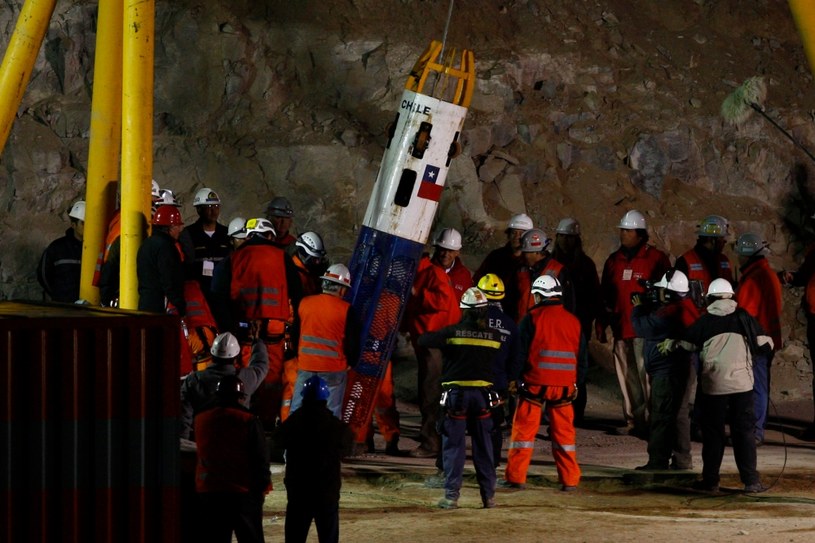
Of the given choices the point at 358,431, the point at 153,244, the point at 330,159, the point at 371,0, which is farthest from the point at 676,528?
the point at 371,0

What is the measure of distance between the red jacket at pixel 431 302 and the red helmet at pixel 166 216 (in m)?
2.62

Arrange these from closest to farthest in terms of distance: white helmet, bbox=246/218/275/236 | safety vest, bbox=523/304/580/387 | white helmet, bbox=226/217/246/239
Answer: safety vest, bbox=523/304/580/387 → white helmet, bbox=246/218/275/236 → white helmet, bbox=226/217/246/239

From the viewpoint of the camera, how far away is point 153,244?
41.5 ft

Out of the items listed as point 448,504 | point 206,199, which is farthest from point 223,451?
point 206,199

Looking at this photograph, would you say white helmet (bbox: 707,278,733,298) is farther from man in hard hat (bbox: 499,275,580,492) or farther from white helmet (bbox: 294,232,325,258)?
white helmet (bbox: 294,232,325,258)

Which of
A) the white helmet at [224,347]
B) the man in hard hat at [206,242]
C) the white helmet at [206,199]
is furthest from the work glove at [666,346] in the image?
the white helmet at [206,199]

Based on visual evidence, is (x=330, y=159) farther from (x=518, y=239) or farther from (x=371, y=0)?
(x=518, y=239)

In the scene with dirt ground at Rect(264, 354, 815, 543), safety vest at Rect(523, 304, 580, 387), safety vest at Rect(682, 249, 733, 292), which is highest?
safety vest at Rect(682, 249, 733, 292)

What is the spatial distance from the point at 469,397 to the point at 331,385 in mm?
1625

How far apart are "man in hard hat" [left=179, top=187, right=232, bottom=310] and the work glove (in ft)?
14.9

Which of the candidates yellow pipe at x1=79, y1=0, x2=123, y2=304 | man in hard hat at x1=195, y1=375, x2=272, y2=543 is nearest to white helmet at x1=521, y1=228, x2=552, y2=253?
yellow pipe at x1=79, y1=0, x2=123, y2=304

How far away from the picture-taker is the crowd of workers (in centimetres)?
1211

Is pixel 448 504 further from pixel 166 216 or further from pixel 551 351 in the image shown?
pixel 166 216

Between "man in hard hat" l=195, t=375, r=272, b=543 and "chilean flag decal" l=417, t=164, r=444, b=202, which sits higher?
"chilean flag decal" l=417, t=164, r=444, b=202
